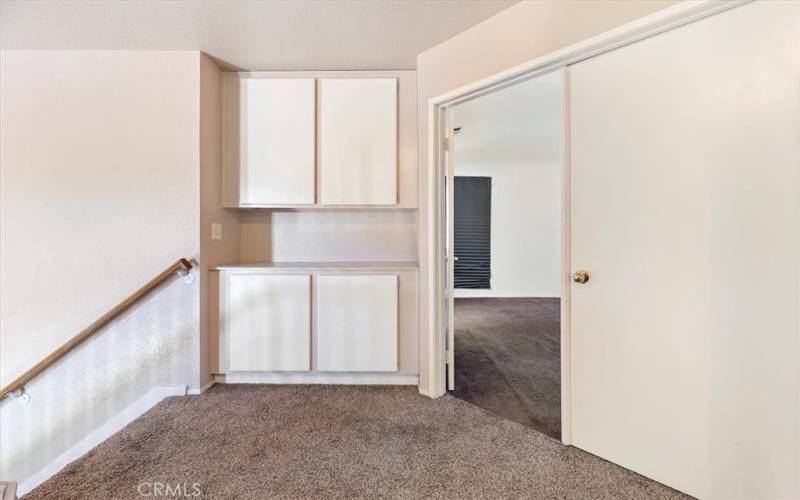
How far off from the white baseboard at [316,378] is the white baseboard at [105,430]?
328 millimetres

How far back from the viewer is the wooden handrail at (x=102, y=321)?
6.25 ft

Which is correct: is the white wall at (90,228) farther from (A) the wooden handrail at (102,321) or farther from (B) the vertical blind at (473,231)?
(B) the vertical blind at (473,231)

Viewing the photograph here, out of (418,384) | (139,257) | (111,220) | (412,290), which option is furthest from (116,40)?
(418,384)

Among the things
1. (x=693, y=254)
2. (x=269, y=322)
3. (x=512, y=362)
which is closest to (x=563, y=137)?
(x=693, y=254)

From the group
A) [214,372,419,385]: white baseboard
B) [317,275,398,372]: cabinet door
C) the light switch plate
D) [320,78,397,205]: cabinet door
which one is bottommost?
[214,372,419,385]: white baseboard

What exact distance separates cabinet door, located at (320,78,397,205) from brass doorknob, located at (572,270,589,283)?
1.39 metres

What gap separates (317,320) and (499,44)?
2146 millimetres

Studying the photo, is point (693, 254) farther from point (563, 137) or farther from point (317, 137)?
point (317, 137)

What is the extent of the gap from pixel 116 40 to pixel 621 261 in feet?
10.9

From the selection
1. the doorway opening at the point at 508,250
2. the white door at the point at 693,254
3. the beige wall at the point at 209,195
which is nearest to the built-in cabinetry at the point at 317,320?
the beige wall at the point at 209,195

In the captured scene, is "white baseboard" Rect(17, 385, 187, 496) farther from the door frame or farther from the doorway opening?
the doorway opening

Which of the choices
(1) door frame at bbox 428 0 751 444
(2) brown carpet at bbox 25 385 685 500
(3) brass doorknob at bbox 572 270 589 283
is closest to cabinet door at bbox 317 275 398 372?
(2) brown carpet at bbox 25 385 685 500

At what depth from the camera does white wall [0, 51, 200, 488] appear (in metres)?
2.18

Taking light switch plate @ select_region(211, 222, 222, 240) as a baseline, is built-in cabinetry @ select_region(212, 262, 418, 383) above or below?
below
